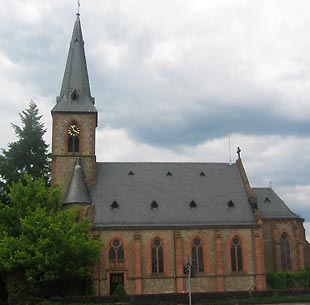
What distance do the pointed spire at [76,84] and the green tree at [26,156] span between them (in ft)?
32.2

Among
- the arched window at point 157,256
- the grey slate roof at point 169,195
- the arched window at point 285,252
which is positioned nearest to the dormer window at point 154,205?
the grey slate roof at point 169,195

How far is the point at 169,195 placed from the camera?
54.6 metres

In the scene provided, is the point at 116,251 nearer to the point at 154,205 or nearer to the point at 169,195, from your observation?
the point at 154,205

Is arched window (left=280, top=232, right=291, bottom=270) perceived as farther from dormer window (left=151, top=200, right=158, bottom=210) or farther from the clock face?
the clock face

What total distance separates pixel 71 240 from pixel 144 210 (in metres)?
12.6

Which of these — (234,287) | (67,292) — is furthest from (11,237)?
(234,287)

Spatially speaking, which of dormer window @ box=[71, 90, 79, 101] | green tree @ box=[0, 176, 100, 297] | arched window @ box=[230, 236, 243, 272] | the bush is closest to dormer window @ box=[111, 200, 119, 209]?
green tree @ box=[0, 176, 100, 297]

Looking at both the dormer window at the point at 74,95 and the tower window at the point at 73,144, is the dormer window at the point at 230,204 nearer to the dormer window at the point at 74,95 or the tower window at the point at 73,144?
Result: the tower window at the point at 73,144

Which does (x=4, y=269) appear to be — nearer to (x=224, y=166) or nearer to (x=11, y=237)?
(x=11, y=237)

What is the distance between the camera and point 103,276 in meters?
48.8

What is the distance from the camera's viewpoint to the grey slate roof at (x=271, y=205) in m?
55.2

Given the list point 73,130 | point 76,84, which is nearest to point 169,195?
point 73,130

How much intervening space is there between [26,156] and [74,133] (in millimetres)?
10589

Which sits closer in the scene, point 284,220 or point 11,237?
point 11,237
